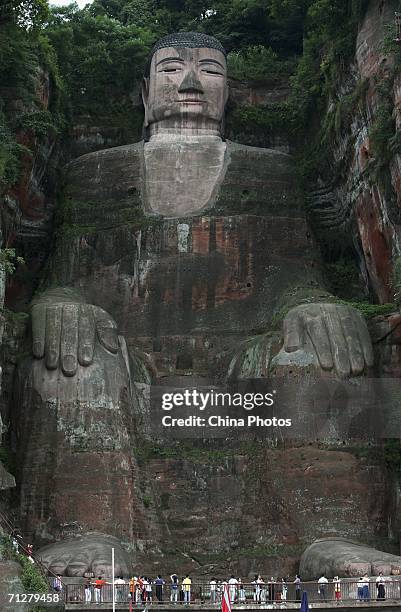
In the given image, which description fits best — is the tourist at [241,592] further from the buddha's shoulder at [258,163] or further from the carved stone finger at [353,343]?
the buddha's shoulder at [258,163]

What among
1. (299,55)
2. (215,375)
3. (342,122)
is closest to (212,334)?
(215,375)

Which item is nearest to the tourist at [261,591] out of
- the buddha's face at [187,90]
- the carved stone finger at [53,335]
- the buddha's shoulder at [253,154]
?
the carved stone finger at [53,335]

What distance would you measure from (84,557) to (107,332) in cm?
458

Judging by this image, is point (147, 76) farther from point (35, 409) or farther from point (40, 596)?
point (40, 596)

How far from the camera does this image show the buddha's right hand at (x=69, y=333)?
79.9 feet

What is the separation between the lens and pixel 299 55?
36.3 metres

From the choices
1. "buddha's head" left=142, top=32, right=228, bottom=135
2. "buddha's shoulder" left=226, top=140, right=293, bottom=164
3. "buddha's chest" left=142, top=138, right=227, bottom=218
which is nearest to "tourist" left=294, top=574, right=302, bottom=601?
"buddha's chest" left=142, top=138, right=227, bottom=218

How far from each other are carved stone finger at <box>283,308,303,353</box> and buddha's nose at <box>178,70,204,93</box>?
7446 mm

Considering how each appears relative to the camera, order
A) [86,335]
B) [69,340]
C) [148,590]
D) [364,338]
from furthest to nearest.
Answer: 1. [364,338]
2. [86,335]
3. [69,340]
4. [148,590]

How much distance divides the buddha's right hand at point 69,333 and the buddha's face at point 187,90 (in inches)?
269

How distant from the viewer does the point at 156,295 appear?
91.2 feet

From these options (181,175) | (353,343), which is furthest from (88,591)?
(181,175)

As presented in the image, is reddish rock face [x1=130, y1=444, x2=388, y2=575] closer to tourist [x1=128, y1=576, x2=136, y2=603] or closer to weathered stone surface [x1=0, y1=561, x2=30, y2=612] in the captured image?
tourist [x1=128, y1=576, x2=136, y2=603]

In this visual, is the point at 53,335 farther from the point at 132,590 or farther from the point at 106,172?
the point at 106,172
